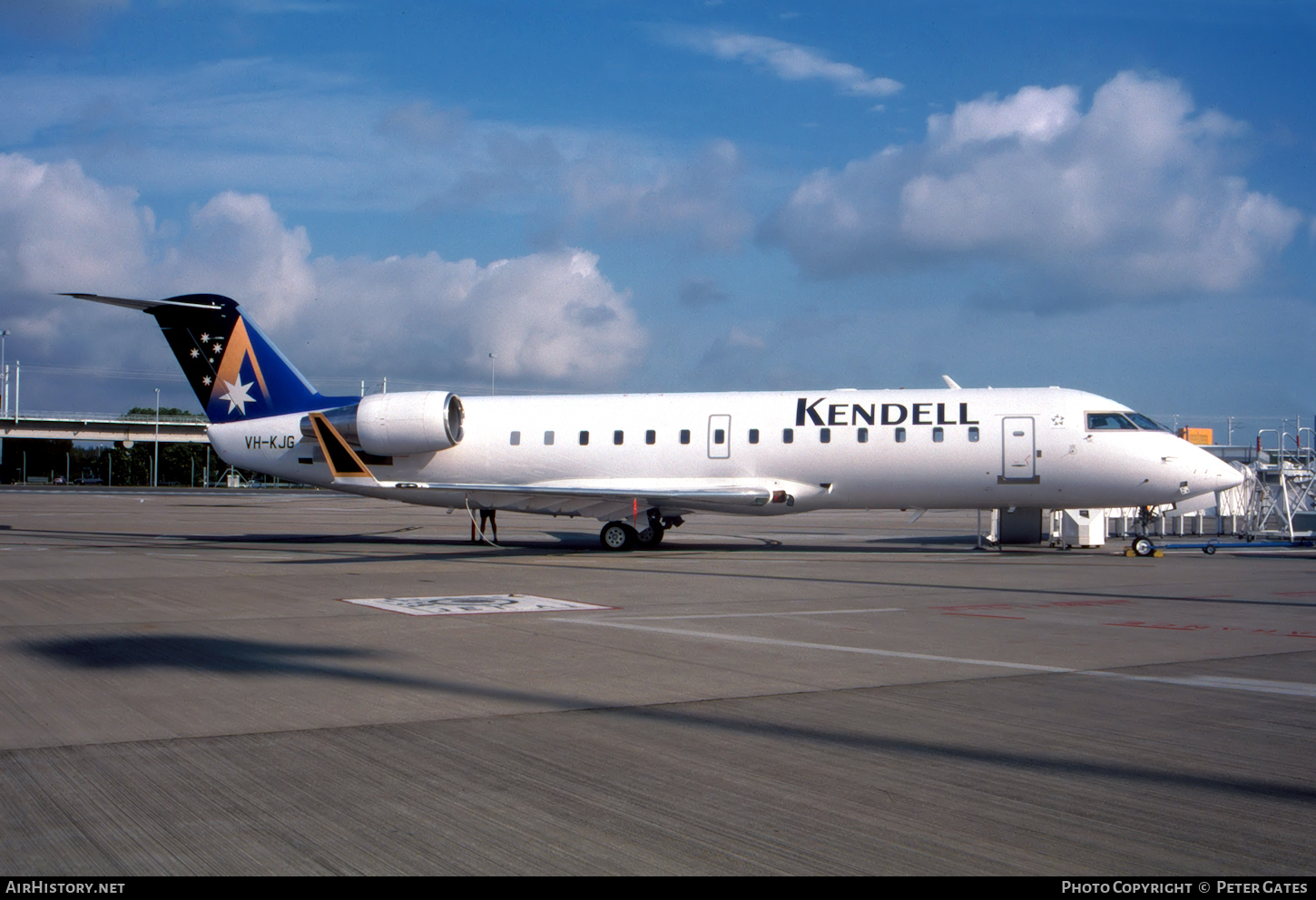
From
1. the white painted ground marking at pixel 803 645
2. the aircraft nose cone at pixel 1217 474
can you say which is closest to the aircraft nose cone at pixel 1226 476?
the aircraft nose cone at pixel 1217 474

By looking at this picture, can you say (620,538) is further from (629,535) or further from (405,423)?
(405,423)

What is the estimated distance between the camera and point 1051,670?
875cm

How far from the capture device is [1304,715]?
6.93 m

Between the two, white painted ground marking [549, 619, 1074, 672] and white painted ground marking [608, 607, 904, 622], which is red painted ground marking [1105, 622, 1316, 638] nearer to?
white painted ground marking [608, 607, 904, 622]

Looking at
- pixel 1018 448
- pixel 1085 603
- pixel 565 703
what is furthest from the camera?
pixel 1018 448

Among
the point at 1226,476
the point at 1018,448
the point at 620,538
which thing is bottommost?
the point at 620,538

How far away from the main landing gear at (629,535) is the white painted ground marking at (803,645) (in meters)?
12.0

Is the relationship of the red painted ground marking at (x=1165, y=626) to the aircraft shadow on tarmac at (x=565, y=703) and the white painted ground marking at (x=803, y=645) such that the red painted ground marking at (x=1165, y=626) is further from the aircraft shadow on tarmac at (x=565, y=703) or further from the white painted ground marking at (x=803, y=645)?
the aircraft shadow on tarmac at (x=565, y=703)

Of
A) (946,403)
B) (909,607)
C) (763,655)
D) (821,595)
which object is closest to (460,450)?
(946,403)

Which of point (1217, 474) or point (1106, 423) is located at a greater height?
point (1106, 423)

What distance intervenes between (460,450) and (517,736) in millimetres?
19616

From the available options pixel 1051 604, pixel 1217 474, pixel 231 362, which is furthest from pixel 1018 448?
pixel 231 362

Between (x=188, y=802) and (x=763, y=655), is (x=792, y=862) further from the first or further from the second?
(x=763, y=655)

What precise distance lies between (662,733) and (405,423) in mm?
19226
